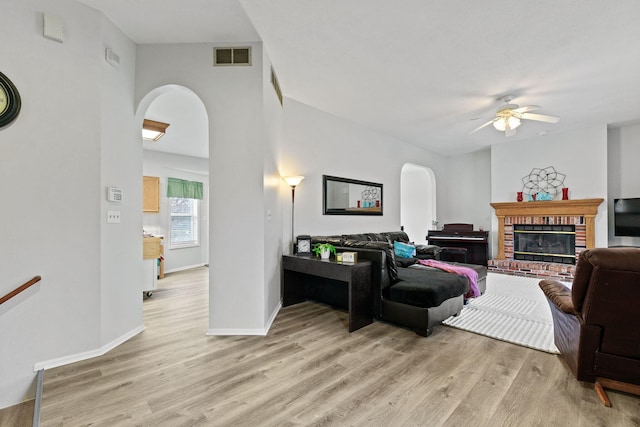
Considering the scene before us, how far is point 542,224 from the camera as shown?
5828 mm

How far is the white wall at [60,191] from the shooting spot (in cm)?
201

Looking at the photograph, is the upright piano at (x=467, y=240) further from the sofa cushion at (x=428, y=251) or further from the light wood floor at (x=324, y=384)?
the light wood floor at (x=324, y=384)

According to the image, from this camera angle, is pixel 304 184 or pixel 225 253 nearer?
pixel 225 253

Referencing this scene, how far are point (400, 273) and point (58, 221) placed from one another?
→ 337 centimetres

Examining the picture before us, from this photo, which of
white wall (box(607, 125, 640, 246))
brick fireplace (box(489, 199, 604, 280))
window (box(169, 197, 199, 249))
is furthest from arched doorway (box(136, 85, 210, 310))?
white wall (box(607, 125, 640, 246))

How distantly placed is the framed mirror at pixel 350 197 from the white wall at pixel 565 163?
313 centimetres

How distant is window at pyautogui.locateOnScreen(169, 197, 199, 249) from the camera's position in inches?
261

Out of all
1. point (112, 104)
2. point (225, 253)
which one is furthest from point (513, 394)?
point (112, 104)

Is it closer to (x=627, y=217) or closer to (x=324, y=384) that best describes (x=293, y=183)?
(x=324, y=384)

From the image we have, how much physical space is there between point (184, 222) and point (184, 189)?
83 cm

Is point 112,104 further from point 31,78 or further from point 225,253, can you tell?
point 225,253

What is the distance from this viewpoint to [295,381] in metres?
2.01

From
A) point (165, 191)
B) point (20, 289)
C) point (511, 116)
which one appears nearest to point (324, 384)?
point (20, 289)

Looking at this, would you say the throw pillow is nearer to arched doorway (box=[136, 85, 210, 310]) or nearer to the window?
arched doorway (box=[136, 85, 210, 310])
